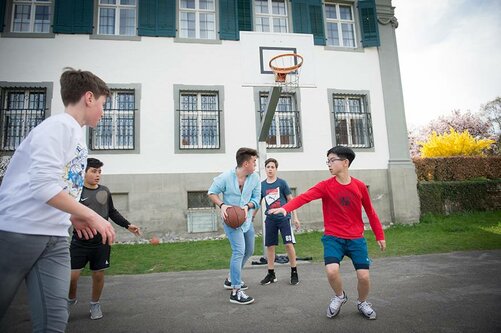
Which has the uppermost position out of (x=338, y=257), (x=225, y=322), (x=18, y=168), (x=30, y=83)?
(x=30, y=83)

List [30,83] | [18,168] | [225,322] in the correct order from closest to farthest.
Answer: [18,168], [225,322], [30,83]

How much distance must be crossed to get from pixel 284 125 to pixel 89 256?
9579 mm

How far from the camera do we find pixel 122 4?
1226 centimetres

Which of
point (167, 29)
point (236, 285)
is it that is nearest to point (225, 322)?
point (236, 285)

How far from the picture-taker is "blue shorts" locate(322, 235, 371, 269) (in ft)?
12.0

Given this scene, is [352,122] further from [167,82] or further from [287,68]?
[167,82]

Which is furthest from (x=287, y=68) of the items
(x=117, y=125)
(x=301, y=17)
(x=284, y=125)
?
(x=117, y=125)

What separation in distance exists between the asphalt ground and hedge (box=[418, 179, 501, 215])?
716 centimetres

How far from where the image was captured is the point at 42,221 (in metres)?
1.89

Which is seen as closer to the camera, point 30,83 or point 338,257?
point 338,257

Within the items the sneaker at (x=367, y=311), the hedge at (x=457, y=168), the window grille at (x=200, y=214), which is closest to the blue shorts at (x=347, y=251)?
the sneaker at (x=367, y=311)

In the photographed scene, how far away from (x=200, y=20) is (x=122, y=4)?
2.99m

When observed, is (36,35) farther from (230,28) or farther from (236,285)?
(236,285)

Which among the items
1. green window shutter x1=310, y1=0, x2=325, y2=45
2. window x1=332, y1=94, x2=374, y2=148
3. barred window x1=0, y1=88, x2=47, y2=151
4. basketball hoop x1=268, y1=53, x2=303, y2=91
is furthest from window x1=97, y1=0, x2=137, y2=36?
window x1=332, y1=94, x2=374, y2=148
